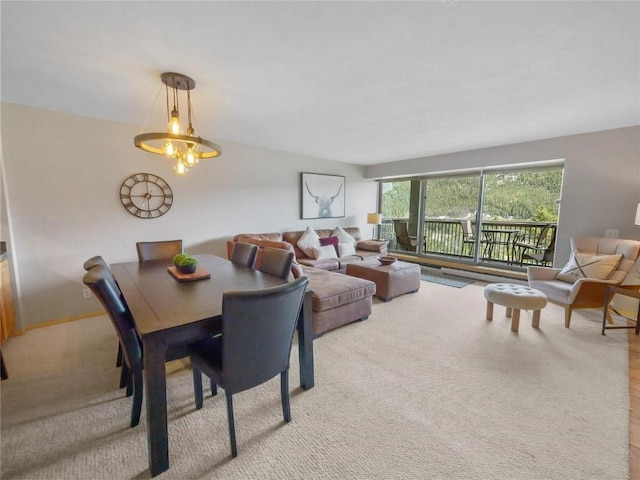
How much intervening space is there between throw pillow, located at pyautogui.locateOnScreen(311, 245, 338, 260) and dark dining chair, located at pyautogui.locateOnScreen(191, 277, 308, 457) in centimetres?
307

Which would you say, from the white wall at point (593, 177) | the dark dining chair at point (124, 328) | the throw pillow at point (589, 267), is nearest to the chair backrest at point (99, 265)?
the dark dining chair at point (124, 328)

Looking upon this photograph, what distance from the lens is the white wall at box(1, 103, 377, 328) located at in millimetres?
2854

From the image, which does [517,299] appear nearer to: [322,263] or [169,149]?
[322,263]

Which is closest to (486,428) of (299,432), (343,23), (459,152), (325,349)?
(299,432)

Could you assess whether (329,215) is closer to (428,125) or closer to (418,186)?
(418,186)

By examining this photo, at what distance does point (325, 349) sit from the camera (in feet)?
8.43

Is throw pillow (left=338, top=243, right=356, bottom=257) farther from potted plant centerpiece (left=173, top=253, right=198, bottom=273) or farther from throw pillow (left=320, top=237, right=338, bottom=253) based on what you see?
potted plant centerpiece (left=173, top=253, right=198, bottom=273)

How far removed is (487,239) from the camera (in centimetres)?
564

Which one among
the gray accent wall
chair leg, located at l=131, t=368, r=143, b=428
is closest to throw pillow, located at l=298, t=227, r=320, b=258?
the gray accent wall

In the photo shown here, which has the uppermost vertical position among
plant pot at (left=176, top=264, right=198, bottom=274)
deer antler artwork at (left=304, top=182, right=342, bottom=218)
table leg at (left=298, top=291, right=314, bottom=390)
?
deer antler artwork at (left=304, top=182, right=342, bottom=218)

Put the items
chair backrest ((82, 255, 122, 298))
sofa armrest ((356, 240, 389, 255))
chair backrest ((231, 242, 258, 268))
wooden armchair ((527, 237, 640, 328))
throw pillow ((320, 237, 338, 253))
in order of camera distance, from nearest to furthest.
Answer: chair backrest ((82, 255, 122, 298))
chair backrest ((231, 242, 258, 268))
wooden armchair ((527, 237, 640, 328))
throw pillow ((320, 237, 338, 253))
sofa armrest ((356, 240, 389, 255))

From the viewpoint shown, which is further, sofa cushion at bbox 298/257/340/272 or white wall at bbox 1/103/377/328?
sofa cushion at bbox 298/257/340/272

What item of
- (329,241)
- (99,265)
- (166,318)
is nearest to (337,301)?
(166,318)

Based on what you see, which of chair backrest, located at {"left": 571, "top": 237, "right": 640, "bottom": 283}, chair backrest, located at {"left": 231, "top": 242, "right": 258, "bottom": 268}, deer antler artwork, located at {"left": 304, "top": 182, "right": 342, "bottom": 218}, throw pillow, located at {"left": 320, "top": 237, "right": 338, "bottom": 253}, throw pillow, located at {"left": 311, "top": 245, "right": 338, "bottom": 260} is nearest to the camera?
chair backrest, located at {"left": 231, "top": 242, "right": 258, "bottom": 268}
